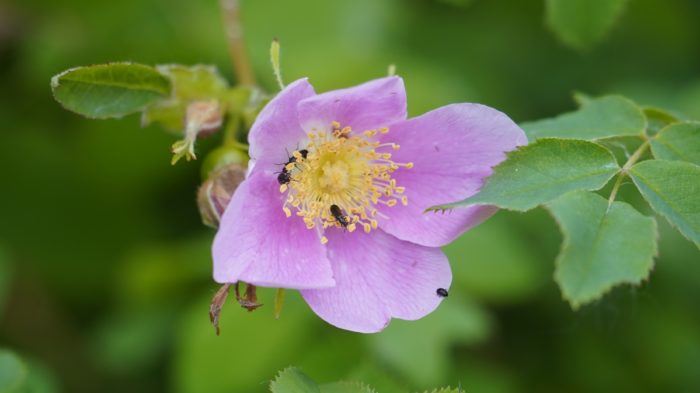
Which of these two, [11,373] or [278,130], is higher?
[278,130]

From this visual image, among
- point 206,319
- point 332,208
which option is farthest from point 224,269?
point 206,319

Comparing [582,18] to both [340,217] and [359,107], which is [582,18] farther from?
[340,217]

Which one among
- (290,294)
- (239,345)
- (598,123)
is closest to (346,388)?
(598,123)

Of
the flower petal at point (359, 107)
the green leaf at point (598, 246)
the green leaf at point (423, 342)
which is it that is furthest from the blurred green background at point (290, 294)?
the green leaf at point (598, 246)

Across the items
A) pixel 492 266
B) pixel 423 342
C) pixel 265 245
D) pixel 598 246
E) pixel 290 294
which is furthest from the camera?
pixel 492 266

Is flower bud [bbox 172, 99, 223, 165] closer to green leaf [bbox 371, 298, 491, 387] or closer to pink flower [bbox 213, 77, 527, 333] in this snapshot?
pink flower [bbox 213, 77, 527, 333]

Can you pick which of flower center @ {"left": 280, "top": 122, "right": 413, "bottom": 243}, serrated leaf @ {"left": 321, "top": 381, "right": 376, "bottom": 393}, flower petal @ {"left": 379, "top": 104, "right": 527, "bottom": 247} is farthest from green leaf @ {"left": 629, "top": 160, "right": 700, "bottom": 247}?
serrated leaf @ {"left": 321, "top": 381, "right": 376, "bottom": 393}
